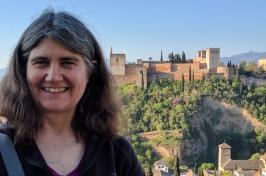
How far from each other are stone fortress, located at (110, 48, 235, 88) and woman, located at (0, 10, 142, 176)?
31469 mm

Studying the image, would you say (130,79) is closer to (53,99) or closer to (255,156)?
(255,156)

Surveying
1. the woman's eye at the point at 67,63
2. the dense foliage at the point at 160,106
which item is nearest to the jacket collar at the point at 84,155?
the woman's eye at the point at 67,63

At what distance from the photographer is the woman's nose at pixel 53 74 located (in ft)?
5.13

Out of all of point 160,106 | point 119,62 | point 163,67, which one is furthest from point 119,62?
point 160,106

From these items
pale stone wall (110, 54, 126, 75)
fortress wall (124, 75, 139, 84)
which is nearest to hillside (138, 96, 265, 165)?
fortress wall (124, 75, 139, 84)

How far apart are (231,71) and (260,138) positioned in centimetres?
447

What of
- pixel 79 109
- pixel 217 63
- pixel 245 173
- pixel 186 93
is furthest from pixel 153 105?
pixel 79 109

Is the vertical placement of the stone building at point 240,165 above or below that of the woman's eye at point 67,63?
below

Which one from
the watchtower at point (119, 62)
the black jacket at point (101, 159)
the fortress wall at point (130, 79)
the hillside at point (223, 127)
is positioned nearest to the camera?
the black jacket at point (101, 159)

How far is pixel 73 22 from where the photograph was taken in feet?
5.35

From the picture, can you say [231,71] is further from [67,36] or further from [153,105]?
[67,36]

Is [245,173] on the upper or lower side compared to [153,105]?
lower

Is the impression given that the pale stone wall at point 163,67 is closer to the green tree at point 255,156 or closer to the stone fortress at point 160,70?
the stone fortress at point 160,70

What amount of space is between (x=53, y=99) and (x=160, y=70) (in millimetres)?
32611
